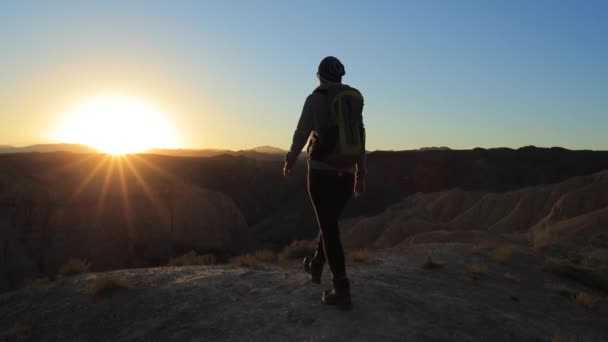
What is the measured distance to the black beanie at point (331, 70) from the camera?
15.1 feet

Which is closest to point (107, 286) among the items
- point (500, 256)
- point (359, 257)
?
point (359, 257)

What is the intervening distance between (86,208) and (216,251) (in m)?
10.3

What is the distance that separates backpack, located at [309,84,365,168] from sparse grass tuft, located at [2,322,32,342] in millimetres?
3761

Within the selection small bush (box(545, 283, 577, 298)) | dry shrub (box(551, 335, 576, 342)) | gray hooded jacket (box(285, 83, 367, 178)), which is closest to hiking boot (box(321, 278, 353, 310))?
gray hooded jacket (box(285, 83, 367, 178))

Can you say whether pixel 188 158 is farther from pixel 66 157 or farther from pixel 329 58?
pixel 329 58

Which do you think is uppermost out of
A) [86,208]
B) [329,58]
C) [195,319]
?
[329,58]

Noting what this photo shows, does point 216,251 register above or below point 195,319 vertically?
below

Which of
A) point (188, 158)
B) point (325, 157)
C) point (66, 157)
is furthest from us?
point (188, 158)

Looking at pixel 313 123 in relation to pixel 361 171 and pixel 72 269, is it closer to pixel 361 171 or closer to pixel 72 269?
pixel 361 171

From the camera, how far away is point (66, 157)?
38188 millimetres

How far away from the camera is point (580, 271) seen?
8812mm

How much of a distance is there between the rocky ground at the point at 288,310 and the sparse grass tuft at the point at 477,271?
172mm

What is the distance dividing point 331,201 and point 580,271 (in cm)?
663

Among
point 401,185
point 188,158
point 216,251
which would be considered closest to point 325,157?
point 216,251
